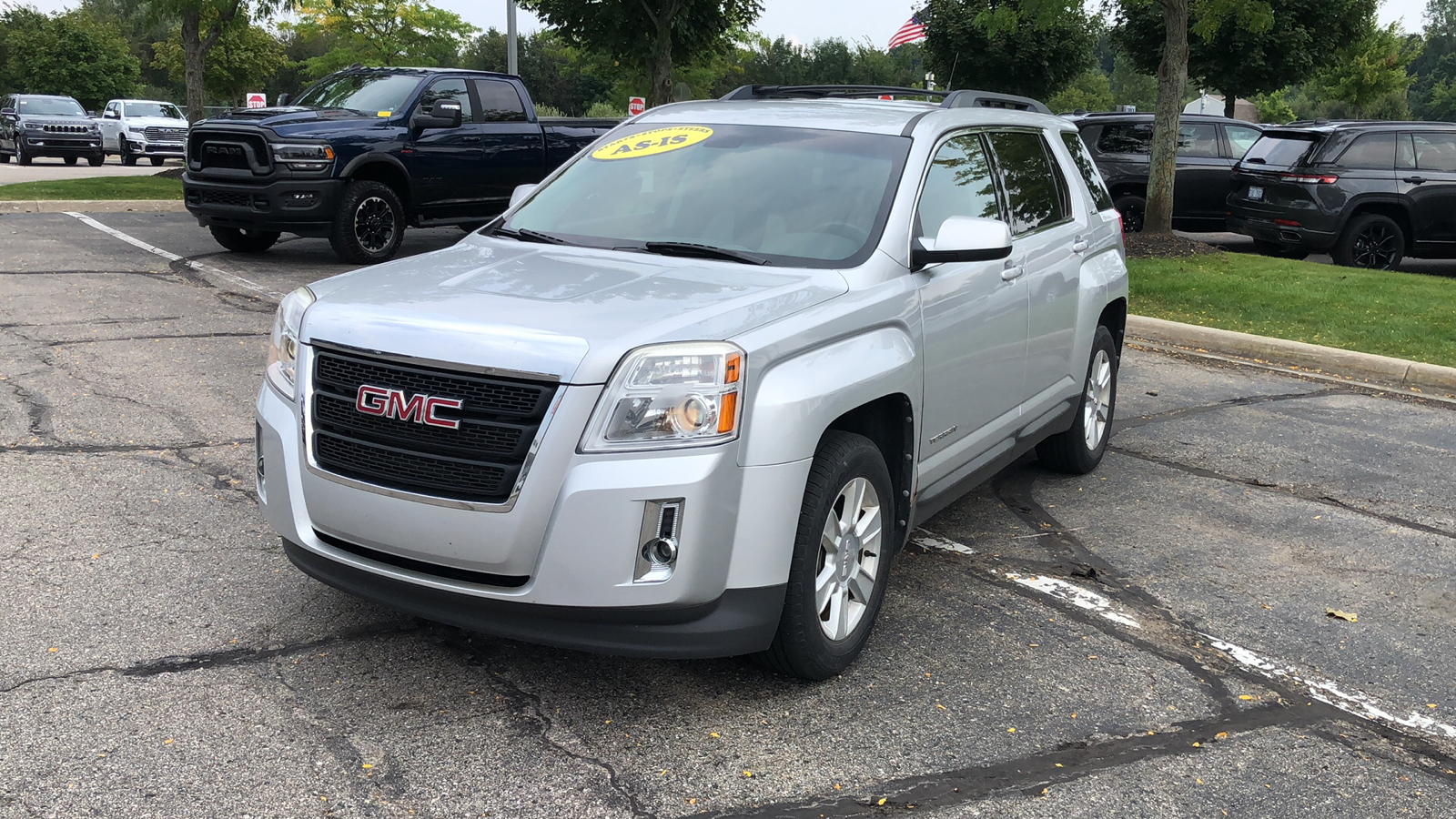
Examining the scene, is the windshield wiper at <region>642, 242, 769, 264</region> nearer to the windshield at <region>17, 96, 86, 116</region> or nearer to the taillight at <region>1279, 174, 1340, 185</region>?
the taillight at <region>1279, 174, 1340, 185</region>

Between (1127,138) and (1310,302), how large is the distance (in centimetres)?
673

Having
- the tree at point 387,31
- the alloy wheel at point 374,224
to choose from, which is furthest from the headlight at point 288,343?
the tree at point 387,31

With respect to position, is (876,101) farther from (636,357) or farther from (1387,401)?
(1387,401)

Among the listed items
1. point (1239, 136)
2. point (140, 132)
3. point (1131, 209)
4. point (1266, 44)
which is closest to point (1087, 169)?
point (1131, 209)

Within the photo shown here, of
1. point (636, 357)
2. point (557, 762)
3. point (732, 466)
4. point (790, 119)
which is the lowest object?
point (557, 762)

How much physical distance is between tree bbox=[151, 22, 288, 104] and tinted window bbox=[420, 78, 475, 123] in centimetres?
5034

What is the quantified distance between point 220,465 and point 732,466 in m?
3.51

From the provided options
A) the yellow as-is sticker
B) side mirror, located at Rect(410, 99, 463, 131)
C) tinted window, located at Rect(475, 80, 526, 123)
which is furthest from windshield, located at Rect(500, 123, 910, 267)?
tinted window, located at Rect(475, 80, 526, 123)

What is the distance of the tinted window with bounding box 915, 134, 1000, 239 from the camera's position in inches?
187

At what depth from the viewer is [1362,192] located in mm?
14688

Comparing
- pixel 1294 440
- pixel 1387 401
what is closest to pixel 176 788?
pixel 1294 440

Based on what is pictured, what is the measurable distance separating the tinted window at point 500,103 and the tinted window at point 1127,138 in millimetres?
8524

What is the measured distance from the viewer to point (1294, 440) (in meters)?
7.53

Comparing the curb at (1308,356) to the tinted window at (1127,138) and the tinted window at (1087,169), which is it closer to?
the tinted window at (1087,169)
